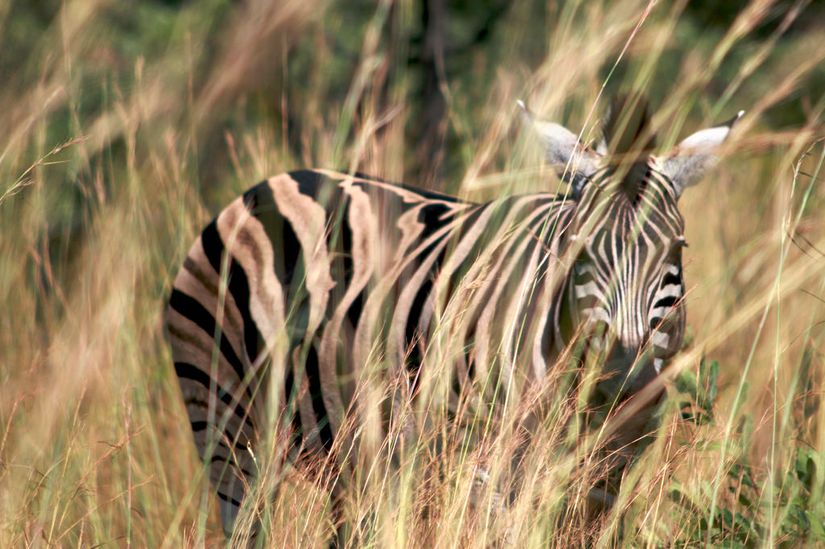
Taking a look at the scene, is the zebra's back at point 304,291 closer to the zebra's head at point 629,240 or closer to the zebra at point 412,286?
the zebra at point 412,286

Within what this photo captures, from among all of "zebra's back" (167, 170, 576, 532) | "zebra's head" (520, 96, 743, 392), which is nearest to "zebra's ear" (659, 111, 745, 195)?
"zebra's head" (520, 96, 743, 392)

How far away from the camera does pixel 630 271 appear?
76.8 inches

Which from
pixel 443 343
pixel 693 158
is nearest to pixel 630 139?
pixel 693 158

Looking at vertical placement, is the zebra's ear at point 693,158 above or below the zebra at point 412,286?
above

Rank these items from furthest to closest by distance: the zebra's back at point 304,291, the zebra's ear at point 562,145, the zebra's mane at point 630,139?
the zebra's back at point 304,291, the zebra's ear at point 562,145, the zebra's mane at point 630,139

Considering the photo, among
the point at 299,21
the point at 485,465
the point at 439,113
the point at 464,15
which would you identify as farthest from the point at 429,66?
the point at 485,465

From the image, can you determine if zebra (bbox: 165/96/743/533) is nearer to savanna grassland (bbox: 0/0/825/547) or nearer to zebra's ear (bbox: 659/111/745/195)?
zebra's ear (bbox: 659/111/745/195)

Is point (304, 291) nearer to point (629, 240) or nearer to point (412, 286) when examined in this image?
point (412, 286)

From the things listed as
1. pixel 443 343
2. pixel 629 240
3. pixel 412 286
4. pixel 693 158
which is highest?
pixel 693 158

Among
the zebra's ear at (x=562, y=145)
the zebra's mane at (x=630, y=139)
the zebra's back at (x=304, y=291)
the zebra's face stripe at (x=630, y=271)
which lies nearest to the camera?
the zebra's face stripe at (x=630, y=271)

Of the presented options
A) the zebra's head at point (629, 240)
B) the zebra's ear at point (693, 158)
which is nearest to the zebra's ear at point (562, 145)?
the zebra's head at point (629, 240)

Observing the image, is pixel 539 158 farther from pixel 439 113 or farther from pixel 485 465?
pixel 439 113

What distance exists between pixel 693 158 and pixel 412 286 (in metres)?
0.82

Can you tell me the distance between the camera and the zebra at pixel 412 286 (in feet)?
6.58
